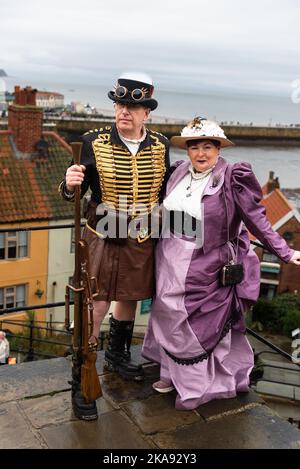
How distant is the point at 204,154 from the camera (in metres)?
3.39

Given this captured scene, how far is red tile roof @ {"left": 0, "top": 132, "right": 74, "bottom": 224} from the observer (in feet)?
55.9

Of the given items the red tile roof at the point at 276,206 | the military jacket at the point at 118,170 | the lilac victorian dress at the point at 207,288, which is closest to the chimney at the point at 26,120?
the red tile roof at the point at 276,206

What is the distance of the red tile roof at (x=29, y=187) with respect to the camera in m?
17.0

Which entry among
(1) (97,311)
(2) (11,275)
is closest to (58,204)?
(2) (11,275)

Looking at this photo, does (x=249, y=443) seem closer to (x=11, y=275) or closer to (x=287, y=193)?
(x=11, y=275)

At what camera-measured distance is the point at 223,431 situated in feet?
10.6

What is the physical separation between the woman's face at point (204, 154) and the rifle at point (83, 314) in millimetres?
767

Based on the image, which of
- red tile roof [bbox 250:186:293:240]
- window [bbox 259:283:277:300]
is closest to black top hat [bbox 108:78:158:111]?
red tile roof [bbox 250:186:293:240]

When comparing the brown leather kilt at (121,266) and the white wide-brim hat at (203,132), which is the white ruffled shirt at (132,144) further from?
the brown leather kilt at (121,266)

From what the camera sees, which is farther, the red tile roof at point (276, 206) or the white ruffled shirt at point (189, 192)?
the red tile roof at point (276, 206)

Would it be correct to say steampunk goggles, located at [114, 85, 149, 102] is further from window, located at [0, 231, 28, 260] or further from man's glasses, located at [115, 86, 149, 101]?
window, located at [0, 231, 28, 260]

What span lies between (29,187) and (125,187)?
14.9 m

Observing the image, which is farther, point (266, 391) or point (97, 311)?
point (266, 391)

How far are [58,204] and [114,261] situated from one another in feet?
48.5
